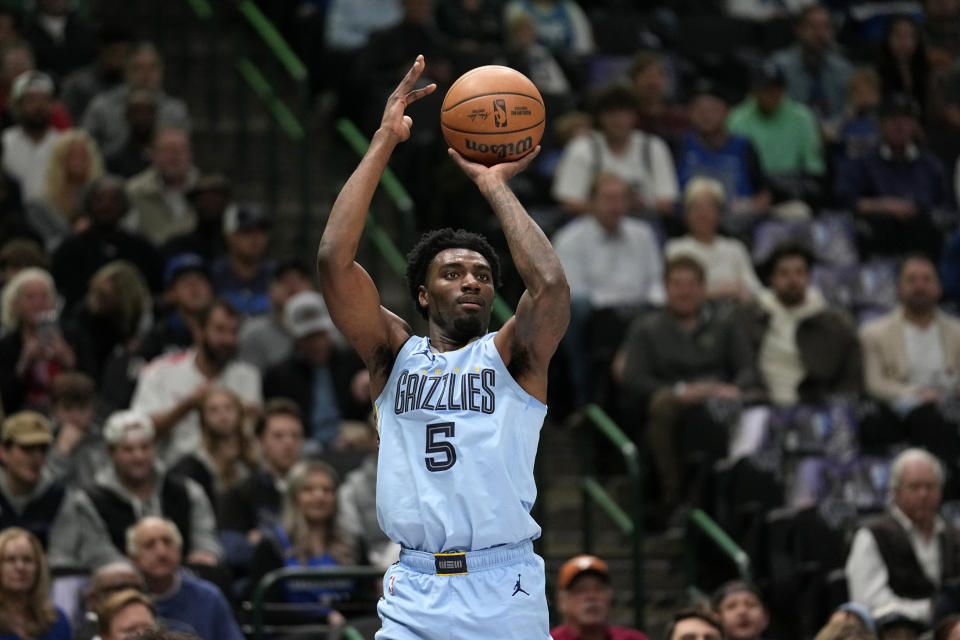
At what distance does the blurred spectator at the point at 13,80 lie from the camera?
42.1 ft

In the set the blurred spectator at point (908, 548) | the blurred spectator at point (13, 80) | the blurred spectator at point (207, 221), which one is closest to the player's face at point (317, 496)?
the blurred spectator at point (908, 548)

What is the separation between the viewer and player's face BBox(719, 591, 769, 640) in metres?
8.76

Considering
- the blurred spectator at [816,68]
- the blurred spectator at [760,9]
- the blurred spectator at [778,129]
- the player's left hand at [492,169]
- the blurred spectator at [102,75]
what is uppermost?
the blurred spectator at [760,9]

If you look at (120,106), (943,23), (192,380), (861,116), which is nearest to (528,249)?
(192,380)

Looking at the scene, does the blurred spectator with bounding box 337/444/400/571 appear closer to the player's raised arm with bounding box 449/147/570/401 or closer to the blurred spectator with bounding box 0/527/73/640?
the blurred spectator with bounding box 0/527/73/640

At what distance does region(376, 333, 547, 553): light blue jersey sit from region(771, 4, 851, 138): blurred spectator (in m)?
9.33

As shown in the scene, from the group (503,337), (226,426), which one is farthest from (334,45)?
(503,337)

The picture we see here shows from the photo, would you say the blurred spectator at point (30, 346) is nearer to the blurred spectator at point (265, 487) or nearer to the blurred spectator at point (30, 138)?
the blurred spectator at point (265, 487)

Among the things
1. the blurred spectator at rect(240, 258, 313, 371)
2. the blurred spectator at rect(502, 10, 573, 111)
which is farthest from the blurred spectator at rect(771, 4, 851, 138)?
the blurred spectator at rect(240, 258, 313, 371)

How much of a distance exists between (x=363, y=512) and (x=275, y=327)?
2.00 metres

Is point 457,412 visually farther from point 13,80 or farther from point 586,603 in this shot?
point 13,80

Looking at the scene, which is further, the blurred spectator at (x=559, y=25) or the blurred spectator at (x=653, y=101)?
the blurred spectator at (x=559, y=25)

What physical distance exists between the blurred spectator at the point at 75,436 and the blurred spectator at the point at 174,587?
126 centimetres

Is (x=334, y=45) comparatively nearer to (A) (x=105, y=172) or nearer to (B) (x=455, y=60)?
(B) (x=455, y=60)
